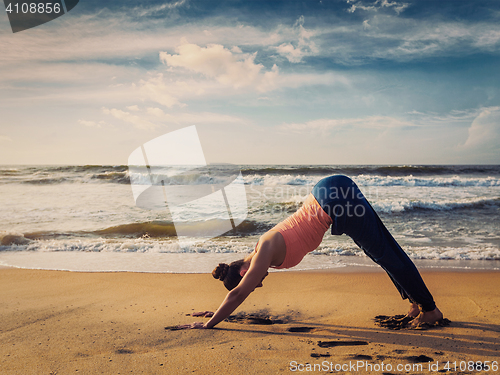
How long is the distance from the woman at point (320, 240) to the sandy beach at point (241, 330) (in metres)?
A: 0.39

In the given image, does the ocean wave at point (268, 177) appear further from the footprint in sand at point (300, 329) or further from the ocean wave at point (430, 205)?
the footprint in sand at point (300, 329)

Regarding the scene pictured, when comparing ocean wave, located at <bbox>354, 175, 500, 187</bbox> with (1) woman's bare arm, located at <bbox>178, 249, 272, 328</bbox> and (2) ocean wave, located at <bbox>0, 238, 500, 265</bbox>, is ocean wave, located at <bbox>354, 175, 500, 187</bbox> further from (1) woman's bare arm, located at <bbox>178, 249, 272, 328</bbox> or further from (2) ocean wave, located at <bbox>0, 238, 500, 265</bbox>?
(1) woman's bare arm, located at <bbox>178, 249, 272, 328</bbox>

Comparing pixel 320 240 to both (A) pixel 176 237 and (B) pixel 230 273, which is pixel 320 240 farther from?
(A) pixel 176 237

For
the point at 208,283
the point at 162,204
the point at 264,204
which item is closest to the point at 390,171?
the point at 264,204

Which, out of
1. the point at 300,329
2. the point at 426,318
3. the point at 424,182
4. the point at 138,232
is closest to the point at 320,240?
the point at 300,329

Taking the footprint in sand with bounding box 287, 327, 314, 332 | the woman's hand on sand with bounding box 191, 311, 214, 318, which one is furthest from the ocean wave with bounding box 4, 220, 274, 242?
the footprint in sand with bounding box 287, 327, 314, 332

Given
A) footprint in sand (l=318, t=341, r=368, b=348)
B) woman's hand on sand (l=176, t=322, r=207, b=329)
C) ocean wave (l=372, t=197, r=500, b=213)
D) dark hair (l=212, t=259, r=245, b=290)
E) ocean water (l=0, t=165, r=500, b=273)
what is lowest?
ocean wave (l=372, t=197, r=500, b=213)

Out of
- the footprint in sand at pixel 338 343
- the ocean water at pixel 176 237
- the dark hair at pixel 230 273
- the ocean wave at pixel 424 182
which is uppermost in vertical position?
the dark hair at pixel 230 273

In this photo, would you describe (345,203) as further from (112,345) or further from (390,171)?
(390,171)

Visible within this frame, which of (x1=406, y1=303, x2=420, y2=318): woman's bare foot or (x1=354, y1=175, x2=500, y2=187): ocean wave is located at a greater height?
(x1=406, y1=303, x2=420, y2=318): woman's bare foot

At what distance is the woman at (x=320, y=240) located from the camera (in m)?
2.27

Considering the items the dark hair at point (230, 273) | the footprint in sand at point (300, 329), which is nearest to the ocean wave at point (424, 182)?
the footprint in sand at point (300, 329)

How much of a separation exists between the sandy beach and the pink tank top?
0.73 m

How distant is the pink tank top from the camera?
2.34 m
